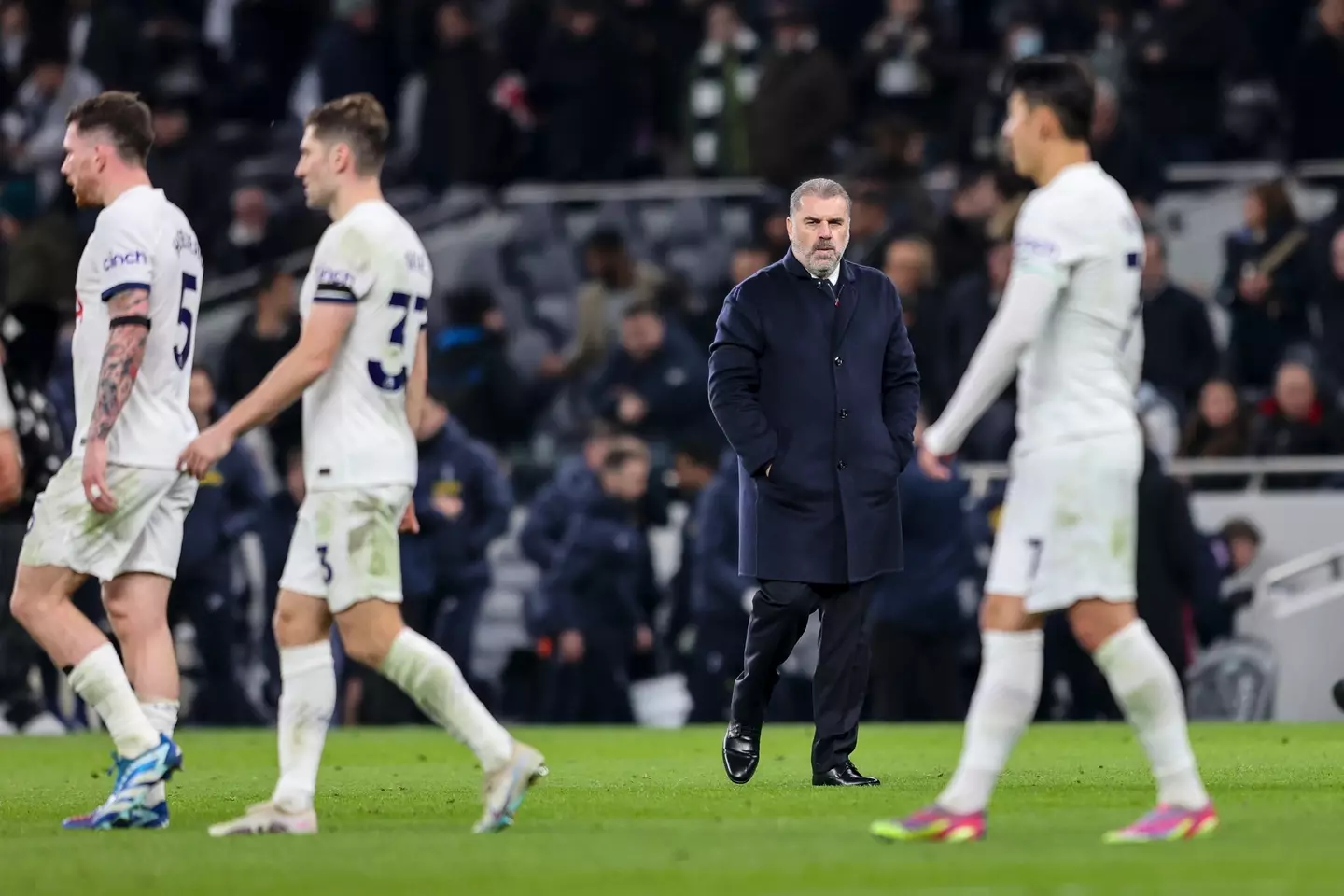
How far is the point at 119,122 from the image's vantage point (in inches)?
370

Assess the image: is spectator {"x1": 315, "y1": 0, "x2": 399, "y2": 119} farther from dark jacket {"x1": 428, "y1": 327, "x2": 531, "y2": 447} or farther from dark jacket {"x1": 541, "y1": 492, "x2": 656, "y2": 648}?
dark jacket {"x1": 541, "y1": 492, "x2": 656, "y2": 648}

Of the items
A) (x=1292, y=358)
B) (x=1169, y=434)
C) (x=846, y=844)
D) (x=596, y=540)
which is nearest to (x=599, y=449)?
(x=596, y=540)

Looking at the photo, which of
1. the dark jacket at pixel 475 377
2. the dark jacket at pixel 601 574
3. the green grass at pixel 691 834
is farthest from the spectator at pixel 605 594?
the green grass at pixel 691 834

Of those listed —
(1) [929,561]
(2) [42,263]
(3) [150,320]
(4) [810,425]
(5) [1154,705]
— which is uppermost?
(2) [42,263]

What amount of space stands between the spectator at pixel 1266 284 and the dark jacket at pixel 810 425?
30.5ft

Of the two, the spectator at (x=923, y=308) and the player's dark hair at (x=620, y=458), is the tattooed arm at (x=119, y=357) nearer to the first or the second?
the player's dark hair at (x=620, y=458)

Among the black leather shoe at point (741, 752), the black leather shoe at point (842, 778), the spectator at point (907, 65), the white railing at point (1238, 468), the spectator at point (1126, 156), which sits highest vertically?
the spectator at point (907, 65)

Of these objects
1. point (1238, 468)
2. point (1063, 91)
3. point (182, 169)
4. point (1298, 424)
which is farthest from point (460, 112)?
point (1063, 91)

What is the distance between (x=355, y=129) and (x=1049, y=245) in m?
2.30

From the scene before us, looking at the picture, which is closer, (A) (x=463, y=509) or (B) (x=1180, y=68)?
(A) (x=463, y=509)

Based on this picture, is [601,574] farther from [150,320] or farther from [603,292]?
[150,320]

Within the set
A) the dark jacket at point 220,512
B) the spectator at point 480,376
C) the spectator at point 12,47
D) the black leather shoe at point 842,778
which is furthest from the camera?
the spectator at point 12,47

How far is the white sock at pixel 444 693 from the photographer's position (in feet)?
26.9

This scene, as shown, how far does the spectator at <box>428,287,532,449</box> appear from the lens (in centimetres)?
2064
